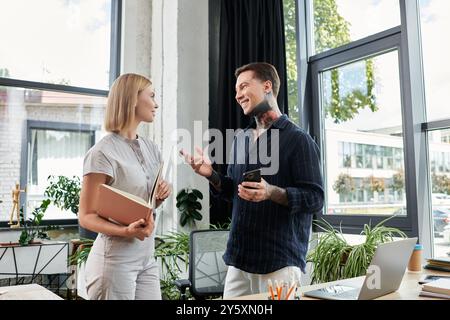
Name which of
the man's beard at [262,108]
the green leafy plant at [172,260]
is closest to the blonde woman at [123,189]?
the man's beard at [262,108]

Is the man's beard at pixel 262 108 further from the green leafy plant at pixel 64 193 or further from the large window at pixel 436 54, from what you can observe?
the green leafy plant at pixel 64 193

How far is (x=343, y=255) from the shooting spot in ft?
9.56

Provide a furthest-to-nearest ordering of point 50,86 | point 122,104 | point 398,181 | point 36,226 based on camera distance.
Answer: point 50,86, point 36,226, point 398,181, point 122,104

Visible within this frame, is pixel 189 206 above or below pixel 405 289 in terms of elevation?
above

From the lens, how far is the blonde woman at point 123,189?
5.22 feet

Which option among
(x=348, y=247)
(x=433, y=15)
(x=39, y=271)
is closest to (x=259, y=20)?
(x=433, y=15)

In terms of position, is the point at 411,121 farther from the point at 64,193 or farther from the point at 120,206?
the point at 64,193

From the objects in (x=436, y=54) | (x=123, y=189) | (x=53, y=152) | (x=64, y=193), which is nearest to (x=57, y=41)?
(x=53, y=152)

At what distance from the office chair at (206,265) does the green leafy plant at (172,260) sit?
76 centimetres

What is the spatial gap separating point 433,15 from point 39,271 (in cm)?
358

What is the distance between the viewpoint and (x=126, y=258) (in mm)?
1620

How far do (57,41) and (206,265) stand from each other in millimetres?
2915
